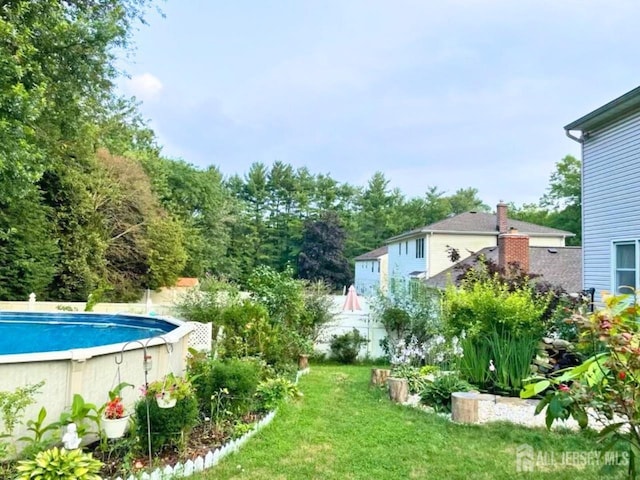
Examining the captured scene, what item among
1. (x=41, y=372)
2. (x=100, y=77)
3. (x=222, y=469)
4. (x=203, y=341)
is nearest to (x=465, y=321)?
(x=222, y=469)

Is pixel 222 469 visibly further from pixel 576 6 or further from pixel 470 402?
pixel 576 6

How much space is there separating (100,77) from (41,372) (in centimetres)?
990

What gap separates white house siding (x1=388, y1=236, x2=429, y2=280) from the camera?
2294cm

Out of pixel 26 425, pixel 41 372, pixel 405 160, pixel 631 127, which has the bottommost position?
pixel 26 425

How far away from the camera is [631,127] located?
922 cm

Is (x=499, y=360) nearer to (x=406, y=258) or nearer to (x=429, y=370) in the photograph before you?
(x=429, y=370)

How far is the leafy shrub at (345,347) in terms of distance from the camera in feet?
35.7

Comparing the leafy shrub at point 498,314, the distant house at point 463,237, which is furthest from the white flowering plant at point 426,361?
the distant house at point 463,237

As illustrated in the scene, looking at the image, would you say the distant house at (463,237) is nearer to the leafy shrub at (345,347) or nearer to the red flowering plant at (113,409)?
the leafy shrub at (345,347)

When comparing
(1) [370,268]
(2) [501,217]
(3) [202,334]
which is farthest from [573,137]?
(1) [370,268]

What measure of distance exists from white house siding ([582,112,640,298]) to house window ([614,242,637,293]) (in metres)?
0.16

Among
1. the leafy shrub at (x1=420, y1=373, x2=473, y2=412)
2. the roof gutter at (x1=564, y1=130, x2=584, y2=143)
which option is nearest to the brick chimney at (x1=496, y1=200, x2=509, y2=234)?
the roof gutter at (x1=564, y1=130, x2=584, y2=143)

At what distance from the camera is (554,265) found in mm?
17000

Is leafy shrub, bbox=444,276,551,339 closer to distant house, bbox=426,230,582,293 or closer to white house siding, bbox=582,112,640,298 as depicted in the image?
white house siding, bbox=582,112,640,298
